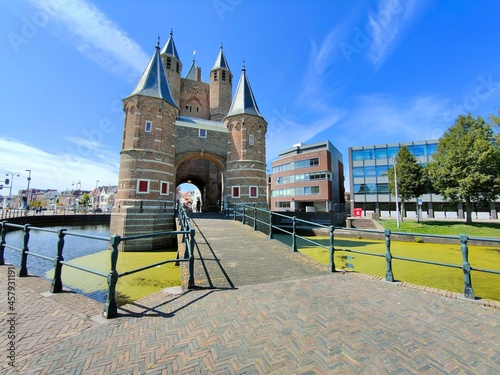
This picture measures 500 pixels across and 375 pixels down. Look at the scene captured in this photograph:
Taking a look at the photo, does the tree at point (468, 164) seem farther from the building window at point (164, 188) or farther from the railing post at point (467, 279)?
the building window at point (164, 188)

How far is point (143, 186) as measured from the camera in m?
16.0

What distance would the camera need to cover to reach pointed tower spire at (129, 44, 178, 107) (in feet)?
55.7

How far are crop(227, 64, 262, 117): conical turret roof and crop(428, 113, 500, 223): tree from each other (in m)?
20.1

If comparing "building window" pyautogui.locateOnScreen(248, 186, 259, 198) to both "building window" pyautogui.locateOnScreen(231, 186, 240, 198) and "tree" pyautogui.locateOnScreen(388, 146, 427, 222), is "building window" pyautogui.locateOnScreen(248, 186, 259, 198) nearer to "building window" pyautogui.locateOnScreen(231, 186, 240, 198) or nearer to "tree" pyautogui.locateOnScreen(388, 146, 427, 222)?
"building window" pyautogui.locateOnScreen(231, 186, 240, 198)

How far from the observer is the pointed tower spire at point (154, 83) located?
55.7ft

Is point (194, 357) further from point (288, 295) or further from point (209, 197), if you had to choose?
point (209, 197)

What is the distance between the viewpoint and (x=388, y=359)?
7.20 ft

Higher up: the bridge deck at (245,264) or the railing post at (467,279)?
the railing post at (467,279)

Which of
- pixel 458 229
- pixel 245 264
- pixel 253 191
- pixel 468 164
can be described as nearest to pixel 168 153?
pixel 253 191

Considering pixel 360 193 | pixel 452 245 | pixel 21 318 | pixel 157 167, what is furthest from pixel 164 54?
pixel 360 193

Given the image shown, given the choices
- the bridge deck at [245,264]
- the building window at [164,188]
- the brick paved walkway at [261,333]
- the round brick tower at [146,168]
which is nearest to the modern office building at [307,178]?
the building window at [164,188]

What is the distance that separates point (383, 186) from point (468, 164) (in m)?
16.9

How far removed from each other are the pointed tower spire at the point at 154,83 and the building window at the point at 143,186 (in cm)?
645

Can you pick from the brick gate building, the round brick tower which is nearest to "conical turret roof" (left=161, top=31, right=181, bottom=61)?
the brick gate building
